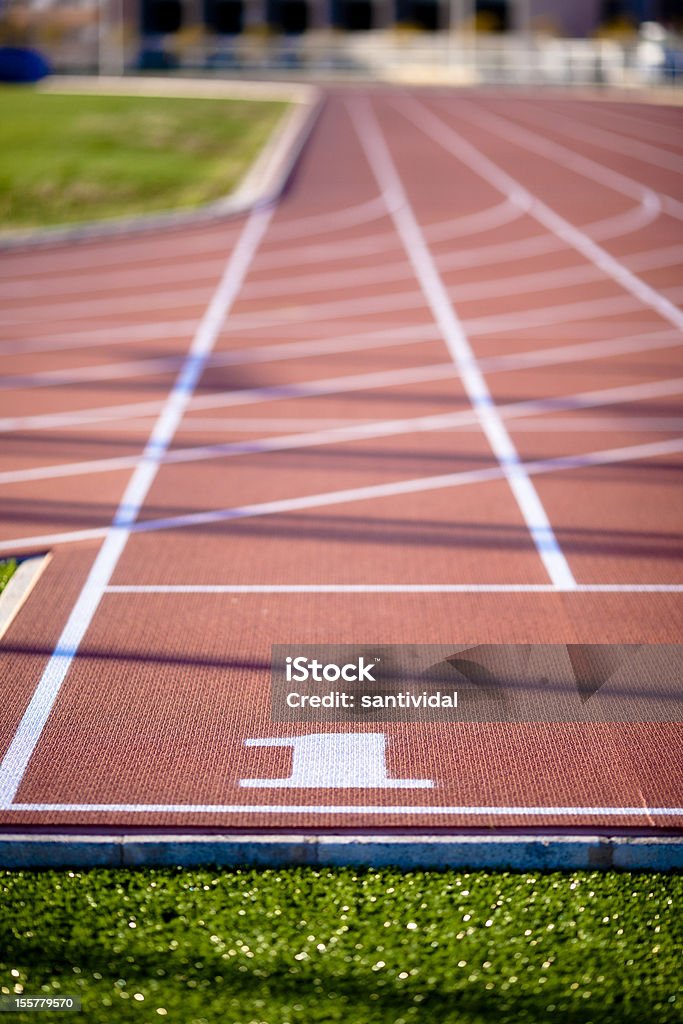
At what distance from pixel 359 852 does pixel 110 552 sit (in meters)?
Answer: 3.05

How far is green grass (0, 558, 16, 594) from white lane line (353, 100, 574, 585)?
10.5 feet

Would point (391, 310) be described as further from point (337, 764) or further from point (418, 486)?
point (337, 764)

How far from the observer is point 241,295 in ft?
40.8

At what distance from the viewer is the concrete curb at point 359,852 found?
12.9 feet

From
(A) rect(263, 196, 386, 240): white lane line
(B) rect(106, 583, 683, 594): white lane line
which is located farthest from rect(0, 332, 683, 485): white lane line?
(A) rect(263, 196, 386, 240): white lane line

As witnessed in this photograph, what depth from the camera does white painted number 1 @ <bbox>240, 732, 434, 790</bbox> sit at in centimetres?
436

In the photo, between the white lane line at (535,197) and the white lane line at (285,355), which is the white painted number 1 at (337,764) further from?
the white lane line at (535,197)

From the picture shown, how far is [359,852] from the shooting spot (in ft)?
12.9

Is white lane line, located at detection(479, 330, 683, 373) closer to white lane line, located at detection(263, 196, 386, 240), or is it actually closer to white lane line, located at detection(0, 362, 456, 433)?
white lane line, located at detection(0, 362, 456, 433)

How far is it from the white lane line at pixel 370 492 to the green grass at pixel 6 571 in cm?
18

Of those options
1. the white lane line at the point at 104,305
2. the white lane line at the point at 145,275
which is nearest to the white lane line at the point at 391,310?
the white lane line at the point at 104,305

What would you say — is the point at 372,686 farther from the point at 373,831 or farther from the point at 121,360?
the point at 121,360

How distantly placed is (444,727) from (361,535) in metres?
2.05

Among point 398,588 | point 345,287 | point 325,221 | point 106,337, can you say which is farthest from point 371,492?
point 325,221
